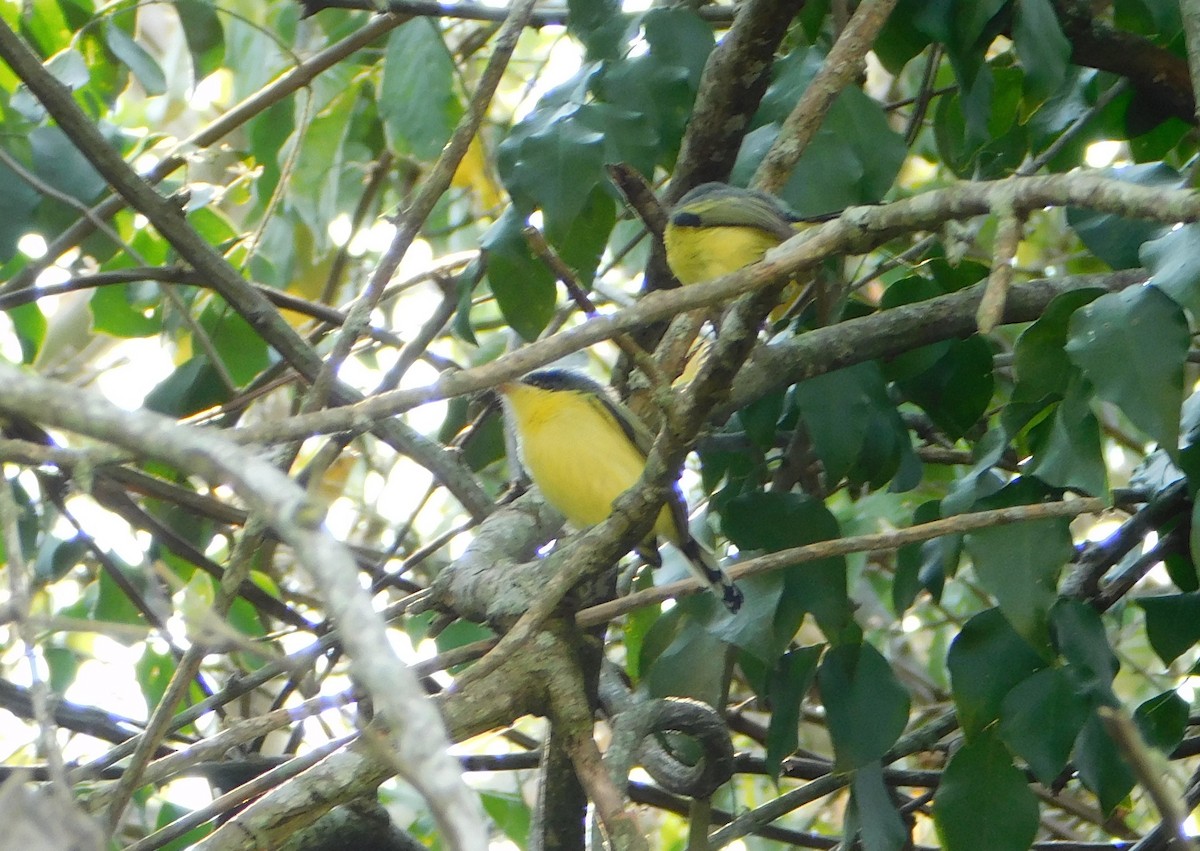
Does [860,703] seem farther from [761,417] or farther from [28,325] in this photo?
[28,325]

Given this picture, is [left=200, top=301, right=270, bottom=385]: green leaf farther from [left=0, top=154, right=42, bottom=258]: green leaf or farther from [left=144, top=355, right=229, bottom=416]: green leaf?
[left=0, top=154, right=42, bottom=258]: green leaf

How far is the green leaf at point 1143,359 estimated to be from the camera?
5.08 feet

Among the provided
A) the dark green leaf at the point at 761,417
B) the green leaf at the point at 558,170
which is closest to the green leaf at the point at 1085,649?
the dark green leaf at the point at 761,417

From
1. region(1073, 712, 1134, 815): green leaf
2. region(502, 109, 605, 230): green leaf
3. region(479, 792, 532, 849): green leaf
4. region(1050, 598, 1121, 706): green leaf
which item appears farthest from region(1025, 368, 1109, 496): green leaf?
region(479, 792, 532, 849): green leaf

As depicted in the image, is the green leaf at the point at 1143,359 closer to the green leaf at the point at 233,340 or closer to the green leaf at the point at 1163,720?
the green leaf at the point at 1163,720

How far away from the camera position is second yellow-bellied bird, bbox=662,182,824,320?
2877mm

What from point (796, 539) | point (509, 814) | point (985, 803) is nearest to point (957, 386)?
point (796, 539)

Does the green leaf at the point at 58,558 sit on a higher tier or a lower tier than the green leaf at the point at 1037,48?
higher

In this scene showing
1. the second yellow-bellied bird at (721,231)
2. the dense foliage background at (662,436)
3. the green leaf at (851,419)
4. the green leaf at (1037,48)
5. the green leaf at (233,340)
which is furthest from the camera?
the green leaf at (233,340)

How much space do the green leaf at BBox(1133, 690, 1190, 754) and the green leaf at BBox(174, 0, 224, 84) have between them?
2491mm

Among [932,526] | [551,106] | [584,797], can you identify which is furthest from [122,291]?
[932,526]

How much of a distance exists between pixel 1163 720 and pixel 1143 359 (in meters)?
0.81

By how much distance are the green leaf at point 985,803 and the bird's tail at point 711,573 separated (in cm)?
46

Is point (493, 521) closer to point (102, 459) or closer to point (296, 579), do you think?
point (102, 459)
